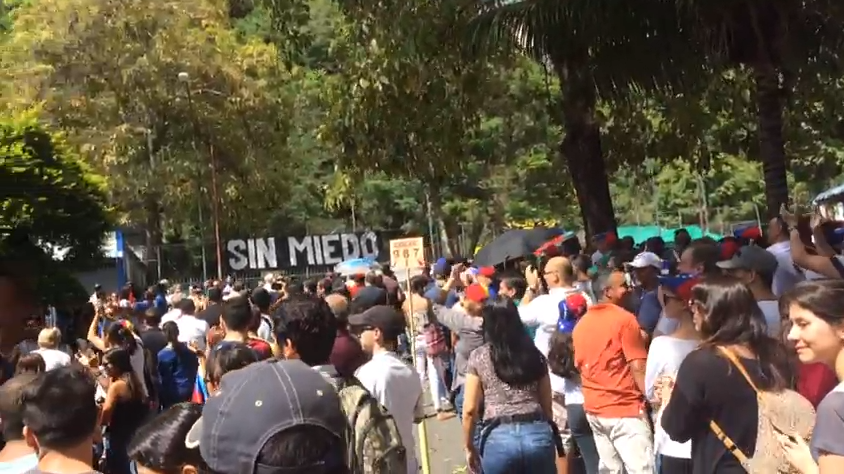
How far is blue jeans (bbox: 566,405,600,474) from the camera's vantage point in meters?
6.85

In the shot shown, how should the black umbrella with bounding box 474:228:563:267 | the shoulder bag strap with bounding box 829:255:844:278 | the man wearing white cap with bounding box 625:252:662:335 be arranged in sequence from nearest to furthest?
1. the shoulder bag strap with bounding box 829:255:844:278
2. the man wearing white cap with bounding box 625:252:662:335
3. the black umbrella with bounding box 474:228:563:267

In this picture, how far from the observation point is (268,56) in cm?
3222

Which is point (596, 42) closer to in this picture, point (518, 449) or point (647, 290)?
point (647, 290)

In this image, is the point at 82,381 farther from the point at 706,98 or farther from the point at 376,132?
the point at 706,98

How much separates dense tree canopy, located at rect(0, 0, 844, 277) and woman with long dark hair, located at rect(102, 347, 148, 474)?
6435 millimetres

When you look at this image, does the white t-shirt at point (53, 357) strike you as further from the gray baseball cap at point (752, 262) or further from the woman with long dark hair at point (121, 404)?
the gray baseball cap at point (752, 262)

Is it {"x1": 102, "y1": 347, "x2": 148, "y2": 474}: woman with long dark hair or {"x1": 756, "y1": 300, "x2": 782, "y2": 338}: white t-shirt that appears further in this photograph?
{"x1": 102, "y1": 347, "x2": 148, "y2": 474}: woman with long dark hair

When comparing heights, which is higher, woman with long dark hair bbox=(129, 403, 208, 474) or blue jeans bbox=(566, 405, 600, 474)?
woman with long dark hair bbox=(129, 403, 208, 474)

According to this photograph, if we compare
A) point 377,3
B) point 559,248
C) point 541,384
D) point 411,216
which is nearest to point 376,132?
point 377,3

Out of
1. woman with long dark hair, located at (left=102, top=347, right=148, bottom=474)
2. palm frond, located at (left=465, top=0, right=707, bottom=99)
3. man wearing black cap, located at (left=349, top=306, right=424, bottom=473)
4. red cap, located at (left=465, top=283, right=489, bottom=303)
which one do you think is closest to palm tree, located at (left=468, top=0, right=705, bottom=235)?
palm frond, located at (left=465, top=0, right=707, bottom=99)

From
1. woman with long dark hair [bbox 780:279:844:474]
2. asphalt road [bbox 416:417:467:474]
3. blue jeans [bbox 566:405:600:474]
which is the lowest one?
asphalt road [bbox 416:417:467:474]

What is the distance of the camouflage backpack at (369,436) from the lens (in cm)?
384

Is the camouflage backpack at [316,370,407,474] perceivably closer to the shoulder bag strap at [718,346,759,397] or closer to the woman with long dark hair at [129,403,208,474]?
the woman with long dark hair at [129,403,208,474]

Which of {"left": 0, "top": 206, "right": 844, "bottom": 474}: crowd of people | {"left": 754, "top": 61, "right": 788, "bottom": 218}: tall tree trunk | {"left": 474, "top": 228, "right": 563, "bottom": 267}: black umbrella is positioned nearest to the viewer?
{"left": 0, "top": 206, "right": 844, "bottom": 474}: crowd of people
